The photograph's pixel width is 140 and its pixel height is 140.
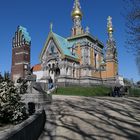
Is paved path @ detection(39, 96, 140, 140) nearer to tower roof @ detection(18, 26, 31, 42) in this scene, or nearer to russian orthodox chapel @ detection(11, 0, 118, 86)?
russian orthodox chapel @ detection(11, 0, 118, 86)

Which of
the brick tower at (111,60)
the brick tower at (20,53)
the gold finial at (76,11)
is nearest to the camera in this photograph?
the brick tower at (111,60)

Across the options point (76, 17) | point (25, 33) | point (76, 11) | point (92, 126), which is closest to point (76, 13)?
point (76, 11)

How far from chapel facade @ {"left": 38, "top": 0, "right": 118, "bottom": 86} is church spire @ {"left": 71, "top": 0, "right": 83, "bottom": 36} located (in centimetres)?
23

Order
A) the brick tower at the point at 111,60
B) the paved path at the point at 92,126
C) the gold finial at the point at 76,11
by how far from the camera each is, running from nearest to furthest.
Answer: the paved path at the point at 92,126 < the brick tower at the point at 111,60 < the gold finial at the point at 76,11

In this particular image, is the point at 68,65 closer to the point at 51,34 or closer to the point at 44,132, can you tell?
the point at 51,34

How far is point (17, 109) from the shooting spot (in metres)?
13.7

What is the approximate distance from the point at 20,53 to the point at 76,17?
16607 mm

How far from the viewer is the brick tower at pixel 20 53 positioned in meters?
61.6

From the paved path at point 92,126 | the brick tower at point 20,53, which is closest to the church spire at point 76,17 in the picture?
the brick tower at point 20,53

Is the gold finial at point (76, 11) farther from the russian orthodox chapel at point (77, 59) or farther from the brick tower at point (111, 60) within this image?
the brick tower at point (111, 60)

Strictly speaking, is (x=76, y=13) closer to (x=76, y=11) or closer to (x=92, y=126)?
(x=76, y=11)

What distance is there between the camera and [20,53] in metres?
63.0

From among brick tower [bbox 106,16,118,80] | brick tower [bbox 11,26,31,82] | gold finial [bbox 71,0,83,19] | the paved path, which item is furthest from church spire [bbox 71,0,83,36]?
the paved path

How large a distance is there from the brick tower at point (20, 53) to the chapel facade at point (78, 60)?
28.9 feet
